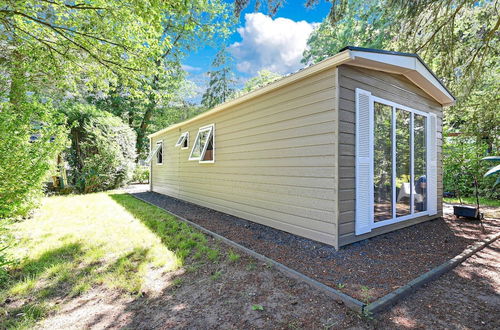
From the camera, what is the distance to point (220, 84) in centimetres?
2164

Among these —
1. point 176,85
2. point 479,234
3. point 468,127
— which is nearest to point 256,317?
point 479,234

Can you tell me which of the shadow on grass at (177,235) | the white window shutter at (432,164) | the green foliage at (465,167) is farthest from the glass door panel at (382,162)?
the green foliage at (465,167)

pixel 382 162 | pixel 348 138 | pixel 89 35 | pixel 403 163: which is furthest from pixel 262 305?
pixel 89 35

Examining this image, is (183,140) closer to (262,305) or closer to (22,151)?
(22,151)

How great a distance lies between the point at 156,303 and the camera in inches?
86.6

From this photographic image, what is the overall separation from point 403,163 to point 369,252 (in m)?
1.95

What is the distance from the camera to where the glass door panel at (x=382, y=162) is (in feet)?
12.6

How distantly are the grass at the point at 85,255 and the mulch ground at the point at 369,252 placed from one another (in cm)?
86

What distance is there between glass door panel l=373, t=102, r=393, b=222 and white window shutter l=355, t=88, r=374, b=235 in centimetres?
17

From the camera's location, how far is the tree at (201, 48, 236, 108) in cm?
2144

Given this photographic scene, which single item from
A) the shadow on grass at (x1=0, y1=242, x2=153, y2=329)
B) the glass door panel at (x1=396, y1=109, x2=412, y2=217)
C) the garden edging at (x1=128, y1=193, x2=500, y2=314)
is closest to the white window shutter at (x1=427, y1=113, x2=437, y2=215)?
the glass door panel at (x1=396, y1=109, x2=412, y2=217)

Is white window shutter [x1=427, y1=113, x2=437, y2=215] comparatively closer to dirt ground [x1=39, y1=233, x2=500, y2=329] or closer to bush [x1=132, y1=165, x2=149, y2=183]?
dirt ground [x1=39, y1=233, x2=500, y2=329]

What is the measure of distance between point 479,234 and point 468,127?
16.9 feet

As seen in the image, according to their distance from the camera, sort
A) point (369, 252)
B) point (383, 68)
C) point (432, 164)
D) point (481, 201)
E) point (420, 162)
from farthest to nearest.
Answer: point (481, 201) → point (432, 164) → point (420, 162) → point (383, 68) → point (369, 252)
